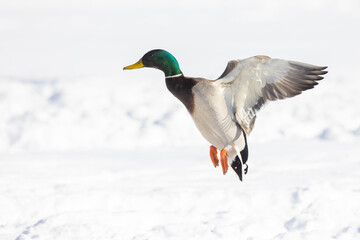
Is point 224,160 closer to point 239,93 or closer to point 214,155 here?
point 214,155

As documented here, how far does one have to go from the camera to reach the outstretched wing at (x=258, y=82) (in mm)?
6188

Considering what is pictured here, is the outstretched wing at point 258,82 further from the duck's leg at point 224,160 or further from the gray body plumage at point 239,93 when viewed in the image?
the duck's leg at point 224,160

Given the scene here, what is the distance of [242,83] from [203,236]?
165m

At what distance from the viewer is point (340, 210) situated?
18125 centimetres

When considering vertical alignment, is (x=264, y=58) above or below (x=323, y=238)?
above

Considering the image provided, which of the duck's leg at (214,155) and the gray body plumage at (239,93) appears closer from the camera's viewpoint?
the gray body plumage at (239,93)

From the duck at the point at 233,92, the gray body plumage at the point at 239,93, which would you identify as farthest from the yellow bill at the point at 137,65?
the gray body plumage at the point at 239,93

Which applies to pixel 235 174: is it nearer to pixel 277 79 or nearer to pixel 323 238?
pixel 277 79

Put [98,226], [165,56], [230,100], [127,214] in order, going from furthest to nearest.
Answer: [127,214]
[98,226]
[230,100]
[165,56]

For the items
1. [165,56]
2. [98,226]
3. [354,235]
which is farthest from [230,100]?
[354,235]

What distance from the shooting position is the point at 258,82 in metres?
6.43

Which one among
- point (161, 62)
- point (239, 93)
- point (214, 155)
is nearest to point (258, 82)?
point (239, 93)

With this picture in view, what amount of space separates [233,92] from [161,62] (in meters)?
0.66

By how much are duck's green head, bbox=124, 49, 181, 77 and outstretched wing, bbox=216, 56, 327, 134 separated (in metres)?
0.56
